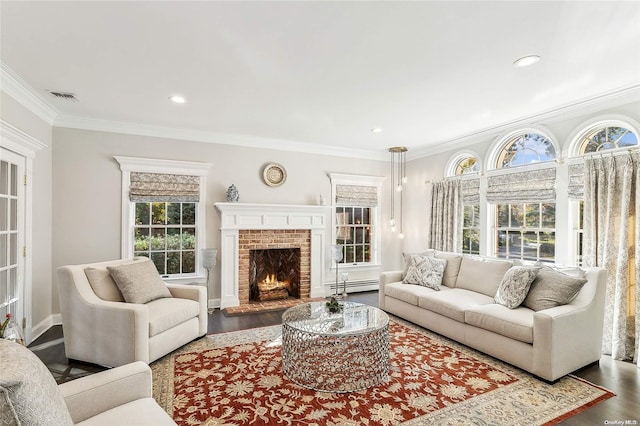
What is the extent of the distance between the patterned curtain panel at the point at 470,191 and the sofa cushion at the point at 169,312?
4133 millimetres

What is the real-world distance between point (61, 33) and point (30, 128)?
1788mm

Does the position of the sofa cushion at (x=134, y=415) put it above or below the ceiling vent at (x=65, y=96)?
below

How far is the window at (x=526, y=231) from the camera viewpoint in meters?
4.09

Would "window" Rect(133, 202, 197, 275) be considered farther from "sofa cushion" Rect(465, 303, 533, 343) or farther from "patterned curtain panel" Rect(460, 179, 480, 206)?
"patterned curtain panel" Rect(460, 179, 480, 206)

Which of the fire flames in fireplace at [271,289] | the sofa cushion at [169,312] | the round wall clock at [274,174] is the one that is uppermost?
the round wall clock at [274,174]

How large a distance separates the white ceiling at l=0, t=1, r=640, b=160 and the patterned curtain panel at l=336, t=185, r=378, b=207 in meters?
1.83

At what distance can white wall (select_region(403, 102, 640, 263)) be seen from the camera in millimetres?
3829

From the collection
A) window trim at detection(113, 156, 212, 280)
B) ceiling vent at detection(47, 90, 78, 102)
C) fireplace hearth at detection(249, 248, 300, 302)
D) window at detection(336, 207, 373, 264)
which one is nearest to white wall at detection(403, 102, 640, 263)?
window at detection(336, 207, 373, 264)

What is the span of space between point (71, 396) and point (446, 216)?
200 inches

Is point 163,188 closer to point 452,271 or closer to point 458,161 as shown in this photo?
point 452,271

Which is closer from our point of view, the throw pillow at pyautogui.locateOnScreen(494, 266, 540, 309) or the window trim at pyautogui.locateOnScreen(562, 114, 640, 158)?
the throw pillow at pyautogui.locateOnScreen(494, 266, 540, 309)

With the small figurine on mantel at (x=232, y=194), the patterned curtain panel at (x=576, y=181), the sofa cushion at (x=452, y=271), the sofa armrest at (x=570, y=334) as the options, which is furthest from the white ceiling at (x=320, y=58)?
the sofa armrest at (x=570, y=334)

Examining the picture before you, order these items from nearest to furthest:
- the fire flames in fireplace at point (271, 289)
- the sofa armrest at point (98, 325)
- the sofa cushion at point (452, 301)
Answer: the sofa armrest at point (98, 325)
the sofa cushion at point (452, 301)
the fire flames in fireplace at point (271, 289)

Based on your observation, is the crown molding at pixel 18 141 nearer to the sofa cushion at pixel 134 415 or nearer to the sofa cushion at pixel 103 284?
the sofa cushion at pixel 103 284
